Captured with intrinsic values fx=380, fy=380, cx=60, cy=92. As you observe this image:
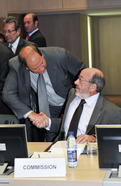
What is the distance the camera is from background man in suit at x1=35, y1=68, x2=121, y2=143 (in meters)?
3.45

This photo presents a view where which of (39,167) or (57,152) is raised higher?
(39,167)

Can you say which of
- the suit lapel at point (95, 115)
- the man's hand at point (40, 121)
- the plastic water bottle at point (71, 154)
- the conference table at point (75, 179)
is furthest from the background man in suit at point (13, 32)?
the conference table at point (75, 179)

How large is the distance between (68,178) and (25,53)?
1799 mm

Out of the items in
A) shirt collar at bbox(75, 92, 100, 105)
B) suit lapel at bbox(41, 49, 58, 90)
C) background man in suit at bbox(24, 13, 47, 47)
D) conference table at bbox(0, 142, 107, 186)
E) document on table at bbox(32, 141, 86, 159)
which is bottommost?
document on table at bbox(32, 141, 86, 159)

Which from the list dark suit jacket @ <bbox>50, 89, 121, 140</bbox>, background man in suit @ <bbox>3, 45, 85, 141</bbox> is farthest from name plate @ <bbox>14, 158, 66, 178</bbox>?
background man in suit @ <bbox>3, 45, 85, 141</bbox>

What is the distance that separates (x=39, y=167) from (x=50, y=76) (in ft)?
6.15

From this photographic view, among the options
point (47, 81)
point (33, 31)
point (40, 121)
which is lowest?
point (40, 121)

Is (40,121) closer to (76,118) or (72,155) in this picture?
(76,118)

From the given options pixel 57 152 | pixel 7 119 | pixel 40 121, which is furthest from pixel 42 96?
pixel 57 152

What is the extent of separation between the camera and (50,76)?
4.19m

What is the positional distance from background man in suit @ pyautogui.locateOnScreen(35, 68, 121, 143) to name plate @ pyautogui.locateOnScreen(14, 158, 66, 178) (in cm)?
92

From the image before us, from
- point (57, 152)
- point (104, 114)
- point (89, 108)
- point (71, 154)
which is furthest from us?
point (89, 108)

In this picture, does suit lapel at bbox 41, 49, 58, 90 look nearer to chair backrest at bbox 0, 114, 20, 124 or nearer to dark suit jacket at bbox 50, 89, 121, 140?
chair backrest at bbox 0, 114, 20, 124

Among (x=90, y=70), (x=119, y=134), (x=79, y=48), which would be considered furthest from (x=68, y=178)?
(x=79, y=48)
